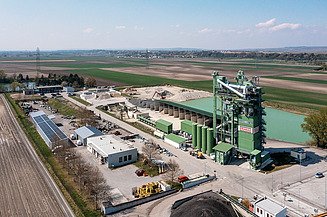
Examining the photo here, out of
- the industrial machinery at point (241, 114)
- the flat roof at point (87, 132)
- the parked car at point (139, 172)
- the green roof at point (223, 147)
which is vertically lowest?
the parked car at point (139, 172)

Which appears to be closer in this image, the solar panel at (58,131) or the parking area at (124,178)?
the parking area at (124,178)

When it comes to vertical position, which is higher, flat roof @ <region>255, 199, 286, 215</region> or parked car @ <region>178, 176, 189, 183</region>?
flat roof @ <region>255, 199, 286, 215</region>

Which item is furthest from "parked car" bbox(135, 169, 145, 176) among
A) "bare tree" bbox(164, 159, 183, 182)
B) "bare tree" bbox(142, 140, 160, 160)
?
"bare tree" bbox(142, 140, 160, 160)

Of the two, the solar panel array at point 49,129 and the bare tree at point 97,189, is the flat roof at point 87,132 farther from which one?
the bare tree at point 97,189

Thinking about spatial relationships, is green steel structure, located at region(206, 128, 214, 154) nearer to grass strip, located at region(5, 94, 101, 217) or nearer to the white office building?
the white office building

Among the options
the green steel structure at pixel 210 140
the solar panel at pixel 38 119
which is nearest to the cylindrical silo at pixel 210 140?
the green steel structure at pixel 210 140

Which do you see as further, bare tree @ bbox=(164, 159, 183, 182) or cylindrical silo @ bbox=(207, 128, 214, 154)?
cylindrical silo @ bbox=(207, 128, 214, 154)
